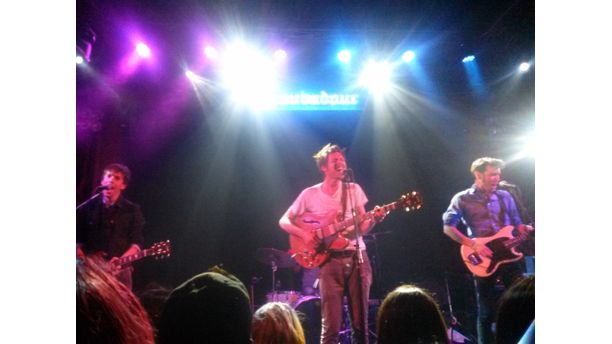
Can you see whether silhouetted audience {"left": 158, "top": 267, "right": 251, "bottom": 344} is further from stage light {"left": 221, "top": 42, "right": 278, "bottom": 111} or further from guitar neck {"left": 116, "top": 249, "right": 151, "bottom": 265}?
stage light {"left": 221, "top": 42, "right": 278, "bottom": 111}

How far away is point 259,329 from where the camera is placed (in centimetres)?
271

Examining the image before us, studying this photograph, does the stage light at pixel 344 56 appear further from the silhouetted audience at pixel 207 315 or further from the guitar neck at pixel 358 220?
the silhouetted audience at pixel 207 315

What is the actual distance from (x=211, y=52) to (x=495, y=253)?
288cm

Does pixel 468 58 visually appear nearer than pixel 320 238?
No

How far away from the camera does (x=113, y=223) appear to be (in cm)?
361

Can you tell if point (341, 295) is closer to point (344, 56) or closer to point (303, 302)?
point (303, 302)

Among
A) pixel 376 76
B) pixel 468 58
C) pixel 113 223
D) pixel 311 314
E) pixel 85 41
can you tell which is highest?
pixel 85 41

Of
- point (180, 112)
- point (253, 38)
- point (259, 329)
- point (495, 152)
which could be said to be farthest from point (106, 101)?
point (495, 152)

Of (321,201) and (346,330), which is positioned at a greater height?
(321,201)

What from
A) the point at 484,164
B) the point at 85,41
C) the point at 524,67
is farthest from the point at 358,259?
the point at 85,41

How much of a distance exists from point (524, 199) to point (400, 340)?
2.15m

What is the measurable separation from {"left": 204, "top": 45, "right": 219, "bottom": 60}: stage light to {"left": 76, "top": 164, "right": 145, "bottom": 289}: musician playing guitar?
1.16 m

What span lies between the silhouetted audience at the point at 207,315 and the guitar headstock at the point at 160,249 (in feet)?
5.64

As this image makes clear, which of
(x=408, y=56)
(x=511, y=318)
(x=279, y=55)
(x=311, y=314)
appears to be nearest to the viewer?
(x=511, y=318)
